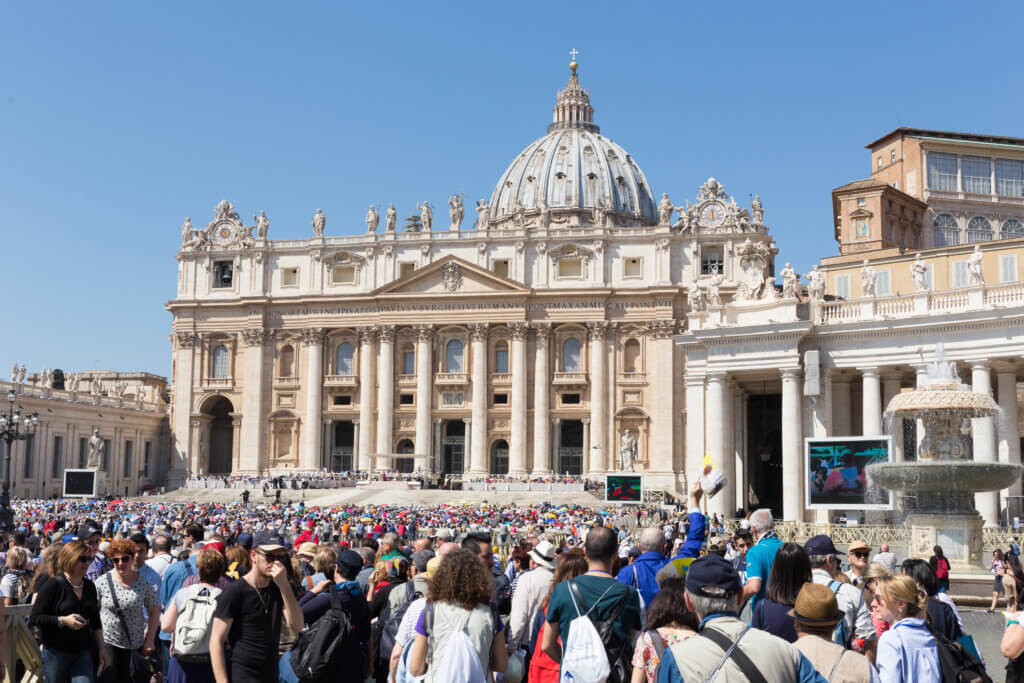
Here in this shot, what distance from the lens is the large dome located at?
10062 cm

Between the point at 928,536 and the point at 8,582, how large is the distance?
14.9 metres

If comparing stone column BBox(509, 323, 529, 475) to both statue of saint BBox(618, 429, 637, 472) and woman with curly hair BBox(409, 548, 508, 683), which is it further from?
woman with curly hair BBox(409, 548, 508, 683)

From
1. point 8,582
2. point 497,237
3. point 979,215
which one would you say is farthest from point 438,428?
point 8,582

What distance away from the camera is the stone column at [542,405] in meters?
66.2

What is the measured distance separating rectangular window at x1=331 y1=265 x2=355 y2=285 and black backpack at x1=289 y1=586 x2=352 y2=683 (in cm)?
6442

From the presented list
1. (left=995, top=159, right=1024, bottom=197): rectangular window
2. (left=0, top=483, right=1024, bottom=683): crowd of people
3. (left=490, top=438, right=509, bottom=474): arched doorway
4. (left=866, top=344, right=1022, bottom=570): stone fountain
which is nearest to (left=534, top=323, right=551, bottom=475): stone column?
(left=490, top=438, right=509, bottom=474): arched doorway

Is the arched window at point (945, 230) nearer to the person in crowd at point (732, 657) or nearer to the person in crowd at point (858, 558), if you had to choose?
the person in crowd at point (858, 558)

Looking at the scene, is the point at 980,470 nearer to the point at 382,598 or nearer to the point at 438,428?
the point at 382,598

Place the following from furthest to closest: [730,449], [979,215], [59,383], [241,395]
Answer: [59,383] → [241,395] → [979,215] → [730,449]

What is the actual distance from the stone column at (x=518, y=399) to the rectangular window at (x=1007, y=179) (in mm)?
27393

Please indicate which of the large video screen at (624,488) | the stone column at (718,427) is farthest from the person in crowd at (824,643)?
the large video screen at (624,488)

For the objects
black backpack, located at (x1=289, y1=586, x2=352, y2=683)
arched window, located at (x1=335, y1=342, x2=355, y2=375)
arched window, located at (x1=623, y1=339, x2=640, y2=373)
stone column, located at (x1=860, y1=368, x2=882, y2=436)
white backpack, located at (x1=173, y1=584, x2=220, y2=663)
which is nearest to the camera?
black backpack, located at (x1=289, y1=586, x2=352, y2=683)

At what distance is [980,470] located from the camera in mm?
19031

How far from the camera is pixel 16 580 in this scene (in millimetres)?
10508
